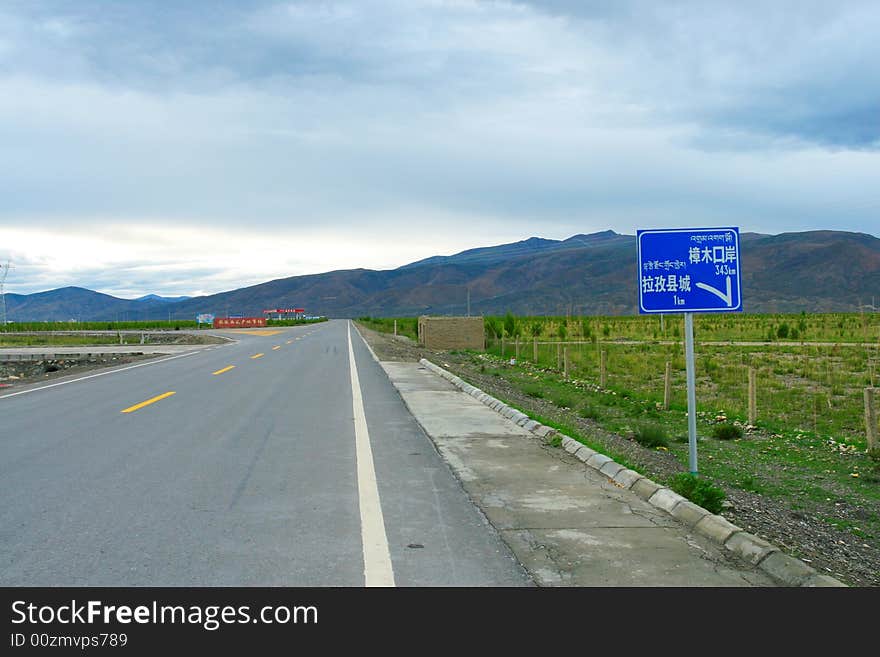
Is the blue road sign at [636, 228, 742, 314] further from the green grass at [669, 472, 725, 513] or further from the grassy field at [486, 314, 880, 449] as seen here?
the grassy field at [486, 314, 880, 449]

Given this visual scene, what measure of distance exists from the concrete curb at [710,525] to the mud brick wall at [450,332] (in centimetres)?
2876

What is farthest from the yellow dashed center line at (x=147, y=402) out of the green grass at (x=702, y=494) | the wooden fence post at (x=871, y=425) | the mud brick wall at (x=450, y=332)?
the mud brick wall at (x=450, y=332)

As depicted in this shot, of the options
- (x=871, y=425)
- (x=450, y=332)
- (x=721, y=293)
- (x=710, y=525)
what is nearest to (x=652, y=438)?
(x=871, y=425)

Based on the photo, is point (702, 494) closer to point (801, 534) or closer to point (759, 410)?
point (801, 534)

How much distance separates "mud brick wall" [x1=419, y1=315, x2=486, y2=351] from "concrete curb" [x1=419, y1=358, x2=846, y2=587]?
94.3 ft

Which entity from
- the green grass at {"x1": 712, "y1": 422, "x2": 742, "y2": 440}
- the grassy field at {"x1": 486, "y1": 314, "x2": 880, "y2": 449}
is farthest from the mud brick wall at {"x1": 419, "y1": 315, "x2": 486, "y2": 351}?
the green grass at {"x1": 712, "y1": 422, "x2": 742, "y2": 440}

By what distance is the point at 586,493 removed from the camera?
7.41m

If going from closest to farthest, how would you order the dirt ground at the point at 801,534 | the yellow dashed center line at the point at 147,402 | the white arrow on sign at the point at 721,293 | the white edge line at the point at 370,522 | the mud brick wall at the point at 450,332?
the white edge line at the point at 370,522 → the dirt ground at the point at 801,534 → the white arrow on sign at the point at 721,293 → the yellow dashed center line at the point at 147,402 → the mud brick wall at the point at 450,332

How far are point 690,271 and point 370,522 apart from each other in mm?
4539

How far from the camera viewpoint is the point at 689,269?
8.30 meters

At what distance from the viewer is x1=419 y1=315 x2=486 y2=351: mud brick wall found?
1539 inches

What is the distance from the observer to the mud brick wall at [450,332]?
39094 mm

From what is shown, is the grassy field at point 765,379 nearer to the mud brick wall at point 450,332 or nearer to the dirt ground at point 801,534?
the mud brick wall at point 450,332
